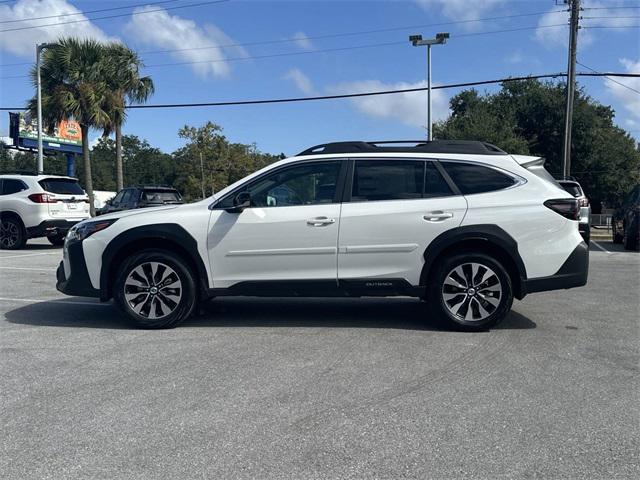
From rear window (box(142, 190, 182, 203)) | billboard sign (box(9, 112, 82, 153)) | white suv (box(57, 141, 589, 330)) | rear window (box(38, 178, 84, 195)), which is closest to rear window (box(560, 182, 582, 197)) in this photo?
white suv (box(57, 141, 589, 330))

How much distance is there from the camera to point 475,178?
6102 mm

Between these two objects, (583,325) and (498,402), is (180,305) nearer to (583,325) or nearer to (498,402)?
(498,402)

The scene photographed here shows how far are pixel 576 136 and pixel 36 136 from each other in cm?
3828

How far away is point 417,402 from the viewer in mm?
4098

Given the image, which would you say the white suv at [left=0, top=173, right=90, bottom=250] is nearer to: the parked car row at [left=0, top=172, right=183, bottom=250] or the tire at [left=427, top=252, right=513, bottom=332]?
the parked car row at [left=0, top=172, right=183, bottom=250]

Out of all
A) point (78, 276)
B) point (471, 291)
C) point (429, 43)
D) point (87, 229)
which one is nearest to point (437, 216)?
point (471, 291)

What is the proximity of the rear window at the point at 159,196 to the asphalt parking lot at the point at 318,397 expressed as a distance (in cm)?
1079

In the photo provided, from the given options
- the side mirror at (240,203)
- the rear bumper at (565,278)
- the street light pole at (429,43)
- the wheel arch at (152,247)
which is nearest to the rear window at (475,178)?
the rear bumper at (565,278)

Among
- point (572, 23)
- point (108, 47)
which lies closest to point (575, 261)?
point (572, 23)

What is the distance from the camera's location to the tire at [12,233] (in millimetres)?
14672

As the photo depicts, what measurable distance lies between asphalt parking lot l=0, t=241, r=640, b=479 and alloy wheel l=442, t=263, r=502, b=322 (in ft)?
0.77

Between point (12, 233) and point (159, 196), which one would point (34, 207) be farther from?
point (159, 196)

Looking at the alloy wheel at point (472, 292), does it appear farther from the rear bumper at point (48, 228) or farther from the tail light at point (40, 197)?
the tail light at point (40, 197)

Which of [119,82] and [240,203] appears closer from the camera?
[240,203]
